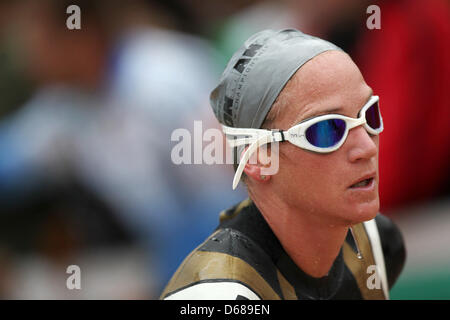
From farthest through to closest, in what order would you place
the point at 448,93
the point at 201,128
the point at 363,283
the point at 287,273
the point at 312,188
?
the point at 448,93 → the point at 201,128 → the point at 363,283 → the point at 287,273 → the point at 312,188

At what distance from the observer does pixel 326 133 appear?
4.09ft

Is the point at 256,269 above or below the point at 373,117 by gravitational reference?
below

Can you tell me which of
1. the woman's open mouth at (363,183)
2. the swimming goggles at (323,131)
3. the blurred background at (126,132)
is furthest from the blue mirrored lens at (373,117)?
the blurred background at (126,132)

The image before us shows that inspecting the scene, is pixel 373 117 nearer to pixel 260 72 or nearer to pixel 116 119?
pixel 260 72

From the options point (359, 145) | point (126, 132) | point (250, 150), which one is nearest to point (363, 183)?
point (359, 145)

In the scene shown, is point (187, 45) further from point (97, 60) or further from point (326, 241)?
point (326, 241)

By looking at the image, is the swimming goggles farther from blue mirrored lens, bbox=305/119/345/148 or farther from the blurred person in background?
the blurred person in background

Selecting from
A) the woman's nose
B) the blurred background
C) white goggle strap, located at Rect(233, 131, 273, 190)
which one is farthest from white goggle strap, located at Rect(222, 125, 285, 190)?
the blurred background

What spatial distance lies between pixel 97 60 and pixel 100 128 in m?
0.25

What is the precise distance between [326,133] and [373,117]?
12 centimetres

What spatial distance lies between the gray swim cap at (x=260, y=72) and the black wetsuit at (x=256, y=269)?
25cm

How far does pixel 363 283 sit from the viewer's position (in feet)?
4.98

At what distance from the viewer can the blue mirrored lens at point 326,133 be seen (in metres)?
1.24

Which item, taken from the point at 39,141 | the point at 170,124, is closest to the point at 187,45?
the point at 170,124
